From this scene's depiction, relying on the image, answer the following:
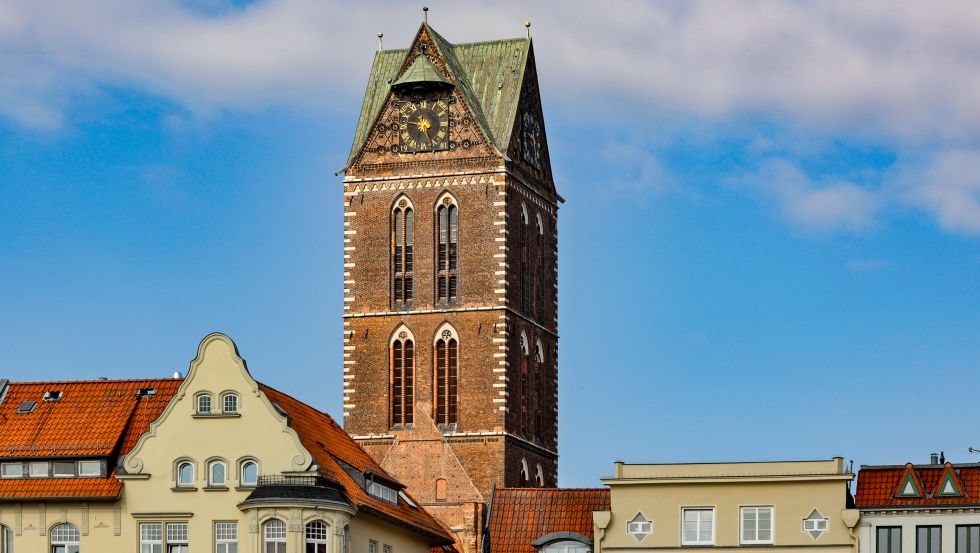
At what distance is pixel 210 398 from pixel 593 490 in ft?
64.2

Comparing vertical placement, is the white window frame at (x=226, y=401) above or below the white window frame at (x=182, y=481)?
above

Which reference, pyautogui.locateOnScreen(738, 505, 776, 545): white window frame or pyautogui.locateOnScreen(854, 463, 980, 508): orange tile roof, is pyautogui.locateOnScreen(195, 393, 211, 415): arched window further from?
pyautogui.locateOnScreen(854, 463, 980, 508): orange tile roof

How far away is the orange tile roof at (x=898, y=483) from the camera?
4134 inches

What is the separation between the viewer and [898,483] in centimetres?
10619

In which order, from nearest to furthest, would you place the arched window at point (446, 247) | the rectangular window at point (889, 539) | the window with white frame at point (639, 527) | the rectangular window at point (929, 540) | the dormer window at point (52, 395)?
the rectangular window at point (929, 540)
the rectangular window at point (889, 539)
the dormer window at point (52, 395)
the window with white frame at point (639, 527)
the arched window at point (446, 247)

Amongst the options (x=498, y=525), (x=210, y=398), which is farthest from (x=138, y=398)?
(x=498, y=525)

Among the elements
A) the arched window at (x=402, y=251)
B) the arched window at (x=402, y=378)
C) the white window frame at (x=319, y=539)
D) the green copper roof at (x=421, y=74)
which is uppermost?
the green copper roof at (x=421, y=74)

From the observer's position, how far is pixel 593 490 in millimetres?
115562

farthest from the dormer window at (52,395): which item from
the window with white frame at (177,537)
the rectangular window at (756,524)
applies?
the rectangular window at (756,524)

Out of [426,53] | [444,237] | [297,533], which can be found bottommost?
[297,533]

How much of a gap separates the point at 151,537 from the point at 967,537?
91.1ft

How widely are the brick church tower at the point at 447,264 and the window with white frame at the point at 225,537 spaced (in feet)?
108

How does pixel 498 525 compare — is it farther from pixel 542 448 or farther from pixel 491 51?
pixel 491 51

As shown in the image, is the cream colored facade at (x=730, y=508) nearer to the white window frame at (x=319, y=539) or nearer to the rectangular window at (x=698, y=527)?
the rectangular window at (x=698, y=527)
